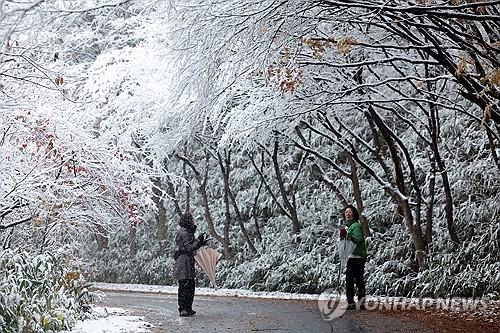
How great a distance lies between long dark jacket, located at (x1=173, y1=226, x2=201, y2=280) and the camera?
425 inches

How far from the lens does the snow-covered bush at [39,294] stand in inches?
302

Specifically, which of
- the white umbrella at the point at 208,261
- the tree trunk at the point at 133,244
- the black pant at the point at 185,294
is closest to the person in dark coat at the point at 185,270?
the black pant at the point at 185,294

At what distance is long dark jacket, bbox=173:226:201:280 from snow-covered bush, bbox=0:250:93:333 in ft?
5.08

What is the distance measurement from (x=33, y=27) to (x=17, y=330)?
3.47 m

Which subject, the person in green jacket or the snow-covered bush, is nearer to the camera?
the snow-covered bush

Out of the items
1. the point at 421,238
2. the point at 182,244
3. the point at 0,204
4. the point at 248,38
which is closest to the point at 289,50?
the point at 248,38

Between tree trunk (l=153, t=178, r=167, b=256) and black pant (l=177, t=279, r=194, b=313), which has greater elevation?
tree trunk (l=153, t=178, r=167, b=256)

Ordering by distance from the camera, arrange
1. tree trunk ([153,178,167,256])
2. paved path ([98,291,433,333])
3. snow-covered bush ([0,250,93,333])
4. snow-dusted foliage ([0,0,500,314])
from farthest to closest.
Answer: tree trunk ([153,178,167,256]) → paved path ([98,291,433,333]) → snow-dusted foliage ([0,0,500,314]) → snow-covered bush ([0,250,93,333])

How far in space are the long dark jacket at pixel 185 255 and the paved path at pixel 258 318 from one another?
72 cm

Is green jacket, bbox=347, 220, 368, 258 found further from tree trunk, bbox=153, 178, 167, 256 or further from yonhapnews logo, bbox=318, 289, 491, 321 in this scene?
tree trunk, bbox=153, 178, 167, 256

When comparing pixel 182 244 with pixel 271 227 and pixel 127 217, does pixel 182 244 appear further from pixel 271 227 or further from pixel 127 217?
pixel 271 227

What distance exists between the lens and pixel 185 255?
1088 centimetres

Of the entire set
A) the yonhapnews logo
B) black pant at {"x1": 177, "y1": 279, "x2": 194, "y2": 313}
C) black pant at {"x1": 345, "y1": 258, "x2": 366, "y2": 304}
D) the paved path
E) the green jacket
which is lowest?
the paved path

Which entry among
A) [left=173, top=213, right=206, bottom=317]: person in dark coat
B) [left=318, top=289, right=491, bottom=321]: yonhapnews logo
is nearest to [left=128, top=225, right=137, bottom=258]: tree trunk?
[left=318, top=289, right=491, bottom=321]: yonhapnews logo
